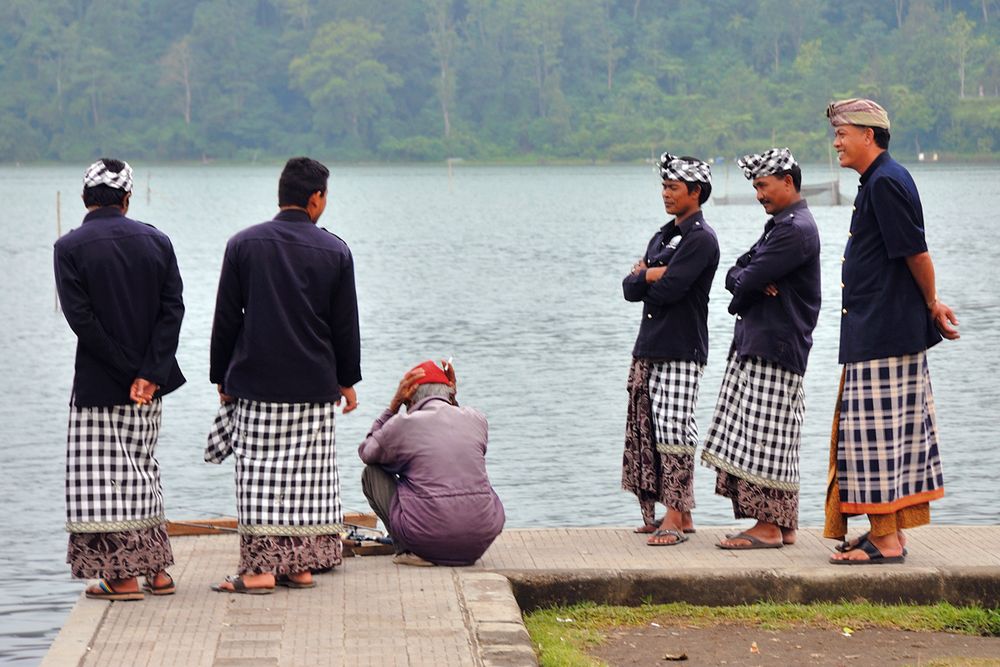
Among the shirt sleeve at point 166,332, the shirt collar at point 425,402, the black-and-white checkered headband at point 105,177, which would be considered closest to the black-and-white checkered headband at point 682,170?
the shirt collar at point 425,402

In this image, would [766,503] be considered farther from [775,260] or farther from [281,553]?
[281,553]

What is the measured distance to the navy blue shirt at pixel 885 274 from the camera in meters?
7.45

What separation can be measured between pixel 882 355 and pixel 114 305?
3.19 meters

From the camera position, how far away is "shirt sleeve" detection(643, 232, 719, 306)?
823cm

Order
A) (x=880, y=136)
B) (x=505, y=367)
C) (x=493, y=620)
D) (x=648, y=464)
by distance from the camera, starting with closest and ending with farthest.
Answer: (x=493, y=620) → (x=880, y=136) → (x=648, y=464) → (x=505, y=367)

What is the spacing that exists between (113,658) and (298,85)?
14466 centimetres

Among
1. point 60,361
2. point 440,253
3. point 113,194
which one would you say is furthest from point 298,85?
point 113,194

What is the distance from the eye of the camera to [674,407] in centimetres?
824

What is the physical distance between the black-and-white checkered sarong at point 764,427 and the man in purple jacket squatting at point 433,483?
1149 millimetres

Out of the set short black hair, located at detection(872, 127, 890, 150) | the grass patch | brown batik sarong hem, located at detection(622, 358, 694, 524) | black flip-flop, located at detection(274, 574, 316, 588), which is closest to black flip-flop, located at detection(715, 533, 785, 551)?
brown batik sarong hem, located at detection(622, 358, 694, 524)

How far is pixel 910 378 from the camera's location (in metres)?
7.59

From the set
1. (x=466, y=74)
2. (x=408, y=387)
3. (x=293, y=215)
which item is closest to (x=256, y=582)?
(x=408, y=387)

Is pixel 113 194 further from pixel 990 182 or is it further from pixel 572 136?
pixel 572 136

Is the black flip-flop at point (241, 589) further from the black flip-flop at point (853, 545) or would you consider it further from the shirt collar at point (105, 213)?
the black flip-flop at point (853, 545)
